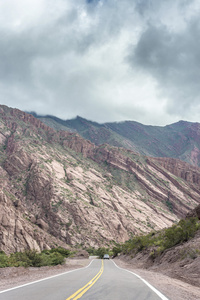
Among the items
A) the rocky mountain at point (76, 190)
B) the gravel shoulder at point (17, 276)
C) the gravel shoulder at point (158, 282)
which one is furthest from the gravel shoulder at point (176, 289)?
the rocky mountain at point (76, 190)

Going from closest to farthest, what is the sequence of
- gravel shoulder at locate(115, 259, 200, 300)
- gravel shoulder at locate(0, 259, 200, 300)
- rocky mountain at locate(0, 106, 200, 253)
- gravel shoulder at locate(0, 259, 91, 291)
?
gravel shoulder at locate(115, 259, 200, 300), gravel shoulder at locate(0, 259, 200, 300), gravel shoulder at locate(0, 259, 91, 291), rocky mountain at locate(0, 106, 200, 253)

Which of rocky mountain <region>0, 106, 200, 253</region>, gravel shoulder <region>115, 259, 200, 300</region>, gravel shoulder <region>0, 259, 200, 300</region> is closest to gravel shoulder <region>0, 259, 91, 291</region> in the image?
gravel shoulder <region>0, 259, 200, 300</region>

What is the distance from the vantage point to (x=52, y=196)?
258ft

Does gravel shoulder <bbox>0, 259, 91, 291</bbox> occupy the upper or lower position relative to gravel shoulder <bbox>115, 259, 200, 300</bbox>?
lower

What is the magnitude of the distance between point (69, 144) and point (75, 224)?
70.2 metres

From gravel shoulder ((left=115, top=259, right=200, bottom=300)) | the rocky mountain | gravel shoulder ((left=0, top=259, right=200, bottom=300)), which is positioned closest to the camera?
gravel shoulder ((left=115, top=259, right=200, bottom=300))

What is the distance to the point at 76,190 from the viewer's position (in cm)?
8988

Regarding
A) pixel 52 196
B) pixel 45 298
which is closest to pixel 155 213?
pixel 52 196

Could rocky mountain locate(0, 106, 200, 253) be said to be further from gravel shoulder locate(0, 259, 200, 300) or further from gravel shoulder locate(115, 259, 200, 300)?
gravel shoulder locate(115, 259, 200, 300)

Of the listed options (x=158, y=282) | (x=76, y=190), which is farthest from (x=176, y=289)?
(x=76, y=190)

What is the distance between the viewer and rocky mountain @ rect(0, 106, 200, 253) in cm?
6579

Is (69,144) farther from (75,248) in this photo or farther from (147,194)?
(75,248)

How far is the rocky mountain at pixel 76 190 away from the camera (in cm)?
6579

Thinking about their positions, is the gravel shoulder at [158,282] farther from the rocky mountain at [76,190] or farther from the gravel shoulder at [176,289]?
the rocky mountain at [76,190]
